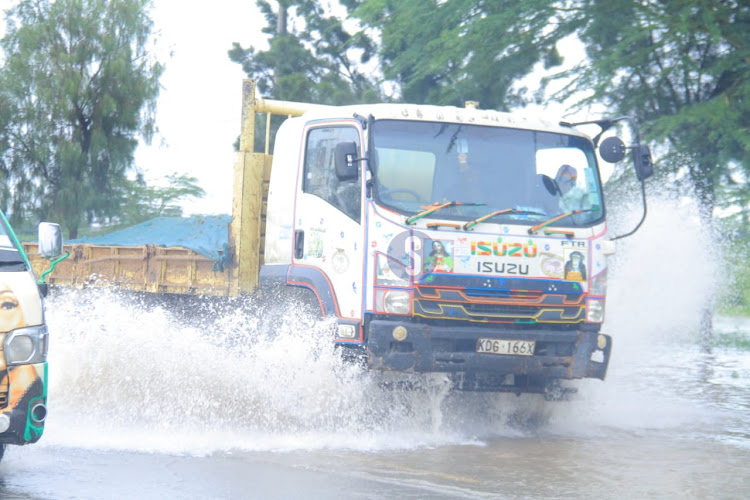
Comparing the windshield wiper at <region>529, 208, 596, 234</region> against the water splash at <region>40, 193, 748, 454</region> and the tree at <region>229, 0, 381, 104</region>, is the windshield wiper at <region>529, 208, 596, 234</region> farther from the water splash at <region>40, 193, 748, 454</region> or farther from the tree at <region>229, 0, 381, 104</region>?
the tree at <region>229, 0, 381, 104</region>

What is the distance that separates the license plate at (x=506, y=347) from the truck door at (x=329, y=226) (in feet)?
3.14

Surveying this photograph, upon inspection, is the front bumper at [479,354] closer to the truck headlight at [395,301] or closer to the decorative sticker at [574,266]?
the truck headlight at [395,301]

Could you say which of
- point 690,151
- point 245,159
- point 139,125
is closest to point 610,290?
point 690,151

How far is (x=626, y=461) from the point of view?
7.26 meters

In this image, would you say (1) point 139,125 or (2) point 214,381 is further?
(1) point 139,125

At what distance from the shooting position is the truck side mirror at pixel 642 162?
8508mm

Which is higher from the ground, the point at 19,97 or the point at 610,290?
the point at 19,97

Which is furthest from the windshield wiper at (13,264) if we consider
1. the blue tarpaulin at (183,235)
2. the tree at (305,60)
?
the tree at (305,60)

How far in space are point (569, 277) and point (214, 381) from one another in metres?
2.86

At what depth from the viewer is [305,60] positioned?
3238 cm

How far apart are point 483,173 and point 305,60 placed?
24.9m

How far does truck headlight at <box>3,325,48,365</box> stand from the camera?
17.9 feet

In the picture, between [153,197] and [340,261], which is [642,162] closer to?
[340,261]

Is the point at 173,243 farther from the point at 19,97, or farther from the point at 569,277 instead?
the point at 19,97
